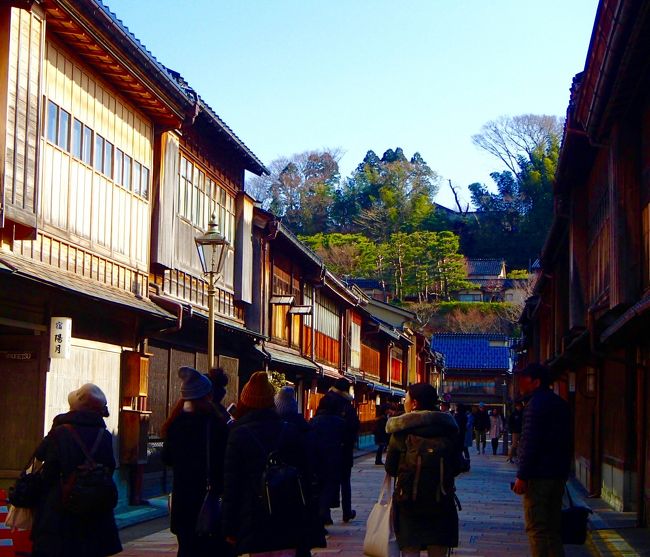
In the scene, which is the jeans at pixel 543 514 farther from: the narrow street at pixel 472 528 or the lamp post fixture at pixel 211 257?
the lamp post fixture at pixel 211 257

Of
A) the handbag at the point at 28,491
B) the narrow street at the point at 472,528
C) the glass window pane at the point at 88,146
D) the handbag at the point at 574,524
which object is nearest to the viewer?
the handbag at the point at 28,491

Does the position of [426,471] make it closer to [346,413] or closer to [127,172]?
[346,413]

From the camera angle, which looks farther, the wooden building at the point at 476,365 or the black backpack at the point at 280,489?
the wooden building at the point at 476,365

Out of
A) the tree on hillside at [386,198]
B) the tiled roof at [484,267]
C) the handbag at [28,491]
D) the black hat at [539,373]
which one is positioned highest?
the tree on hillside at [386,198]

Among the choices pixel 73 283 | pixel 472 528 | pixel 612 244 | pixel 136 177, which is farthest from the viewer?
pixel 136 177

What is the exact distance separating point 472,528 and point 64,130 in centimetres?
798

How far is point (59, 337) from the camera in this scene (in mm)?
13883

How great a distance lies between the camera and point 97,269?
15797mm

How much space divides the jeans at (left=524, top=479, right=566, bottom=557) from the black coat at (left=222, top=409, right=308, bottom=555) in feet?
8.83

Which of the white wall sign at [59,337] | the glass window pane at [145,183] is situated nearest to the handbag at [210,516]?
the white wall sign at [59,337]

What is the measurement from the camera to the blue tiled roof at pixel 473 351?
8125 centimetres

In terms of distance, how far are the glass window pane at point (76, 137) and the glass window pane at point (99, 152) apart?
2.07 ft

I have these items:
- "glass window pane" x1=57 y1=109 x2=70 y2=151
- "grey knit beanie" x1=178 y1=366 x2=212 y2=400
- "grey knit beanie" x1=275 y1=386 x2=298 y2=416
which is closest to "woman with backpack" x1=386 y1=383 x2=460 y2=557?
"grey knit beanie" x1=178 y1=366 x2=212 y2=400

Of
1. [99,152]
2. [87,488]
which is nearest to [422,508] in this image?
[87,488]
